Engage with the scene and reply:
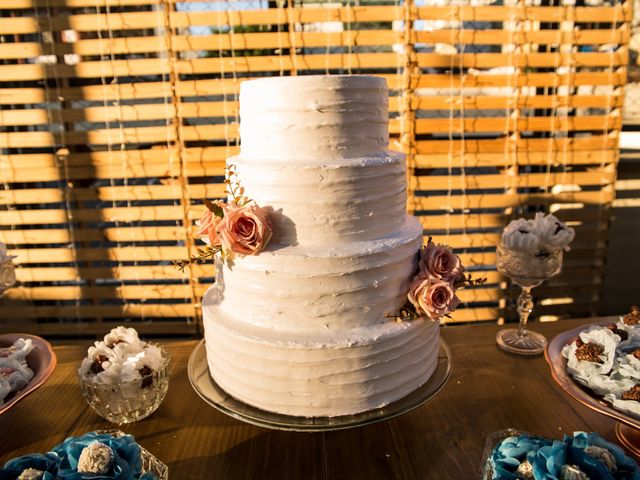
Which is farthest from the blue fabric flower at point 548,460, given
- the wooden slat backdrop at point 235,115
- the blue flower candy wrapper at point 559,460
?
the wooden slat backdrop at point 235,115

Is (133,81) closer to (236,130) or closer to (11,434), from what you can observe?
(236,130)

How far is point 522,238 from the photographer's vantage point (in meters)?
2.21

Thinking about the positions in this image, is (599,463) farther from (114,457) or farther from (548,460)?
(114,457)

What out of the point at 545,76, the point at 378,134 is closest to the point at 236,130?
the point at 378,134

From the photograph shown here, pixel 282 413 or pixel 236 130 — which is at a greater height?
pixel 236 130

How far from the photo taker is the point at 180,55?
3.53 metres

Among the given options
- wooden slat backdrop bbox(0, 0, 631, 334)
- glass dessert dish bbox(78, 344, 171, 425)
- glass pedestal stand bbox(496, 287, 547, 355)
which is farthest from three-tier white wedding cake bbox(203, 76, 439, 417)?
wooden slat backdrop bbox(0, 0, 631, 334)

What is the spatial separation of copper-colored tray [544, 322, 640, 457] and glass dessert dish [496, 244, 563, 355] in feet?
1.44

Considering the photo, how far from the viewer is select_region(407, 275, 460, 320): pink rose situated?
1544 mm

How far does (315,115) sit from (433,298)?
69 centimetres

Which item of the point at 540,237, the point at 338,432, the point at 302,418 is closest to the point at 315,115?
the point at 302,418

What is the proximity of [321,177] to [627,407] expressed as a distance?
3.52 ft

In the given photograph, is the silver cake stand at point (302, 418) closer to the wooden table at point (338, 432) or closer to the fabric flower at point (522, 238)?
the wooden table at point (338, 432)

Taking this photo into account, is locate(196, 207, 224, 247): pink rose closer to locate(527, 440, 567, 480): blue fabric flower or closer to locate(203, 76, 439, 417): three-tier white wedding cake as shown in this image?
locate(203, 76, 439, 417): three-tier white wedding cake
